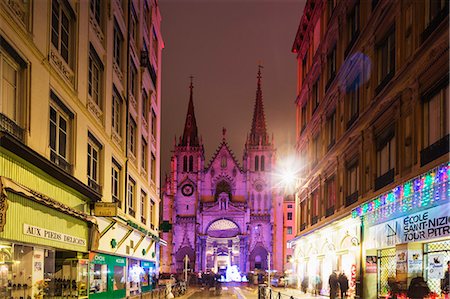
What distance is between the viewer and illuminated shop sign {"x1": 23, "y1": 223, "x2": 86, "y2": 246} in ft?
42.4

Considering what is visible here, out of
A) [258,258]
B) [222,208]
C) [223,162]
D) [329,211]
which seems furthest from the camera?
[223,162]

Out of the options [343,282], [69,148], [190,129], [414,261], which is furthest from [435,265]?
[190,129]

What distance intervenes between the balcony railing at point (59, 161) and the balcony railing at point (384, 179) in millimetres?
10713

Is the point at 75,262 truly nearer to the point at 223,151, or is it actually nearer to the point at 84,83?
the point at 84,83

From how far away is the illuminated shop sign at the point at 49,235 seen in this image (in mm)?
12916

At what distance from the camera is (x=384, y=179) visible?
19406mm

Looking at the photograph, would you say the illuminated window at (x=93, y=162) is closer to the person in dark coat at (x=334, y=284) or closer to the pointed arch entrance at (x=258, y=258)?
the person in dark coat at (x=334, y=284)

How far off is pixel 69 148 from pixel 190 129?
305 ft

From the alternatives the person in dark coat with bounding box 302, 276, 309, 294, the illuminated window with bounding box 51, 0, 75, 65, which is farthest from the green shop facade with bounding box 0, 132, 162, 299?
the person in dark coat with bounding box 302, 276, 309, 294

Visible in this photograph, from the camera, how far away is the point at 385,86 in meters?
19.0

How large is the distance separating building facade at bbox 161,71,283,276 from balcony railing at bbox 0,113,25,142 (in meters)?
84.6

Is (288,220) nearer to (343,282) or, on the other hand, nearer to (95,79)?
(343,282)

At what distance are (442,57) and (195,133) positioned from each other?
9643cm

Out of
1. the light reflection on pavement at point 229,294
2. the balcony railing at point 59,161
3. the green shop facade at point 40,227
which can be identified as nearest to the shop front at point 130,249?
the green shop facade at point 40,227
